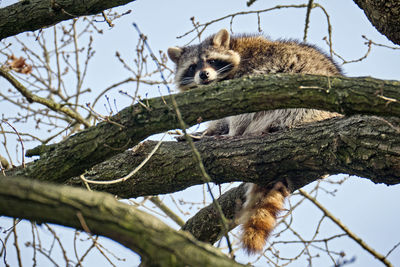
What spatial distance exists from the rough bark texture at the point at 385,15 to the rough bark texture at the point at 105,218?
2.55m

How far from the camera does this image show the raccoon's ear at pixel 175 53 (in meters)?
6.32

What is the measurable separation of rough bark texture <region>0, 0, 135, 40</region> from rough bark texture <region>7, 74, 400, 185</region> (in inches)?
43.4

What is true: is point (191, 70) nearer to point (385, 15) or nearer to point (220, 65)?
point (220, 65)

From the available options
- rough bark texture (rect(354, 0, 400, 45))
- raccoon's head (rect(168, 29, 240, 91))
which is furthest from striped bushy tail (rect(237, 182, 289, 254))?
raccoon's head (rect(168, 29, 240, 91))

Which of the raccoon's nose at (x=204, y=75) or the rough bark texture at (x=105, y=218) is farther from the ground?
the raccoon's nose at (x=204, y=75)

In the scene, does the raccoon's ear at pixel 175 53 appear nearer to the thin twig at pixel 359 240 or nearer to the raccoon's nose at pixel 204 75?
the raccoon's nose at pixel 204 75

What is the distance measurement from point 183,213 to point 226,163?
77.5 inches

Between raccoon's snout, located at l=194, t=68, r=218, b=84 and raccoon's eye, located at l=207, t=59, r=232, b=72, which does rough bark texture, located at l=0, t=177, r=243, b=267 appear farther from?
raccoon's eye, located at l=207, t=59, r=232, b=72

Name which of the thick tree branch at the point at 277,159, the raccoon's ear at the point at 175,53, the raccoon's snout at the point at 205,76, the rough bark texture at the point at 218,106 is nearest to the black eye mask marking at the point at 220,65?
the raccoon's snout at the point at 205,76

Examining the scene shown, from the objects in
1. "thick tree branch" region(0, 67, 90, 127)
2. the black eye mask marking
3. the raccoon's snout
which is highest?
the black eye mask marking

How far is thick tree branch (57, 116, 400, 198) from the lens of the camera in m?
3.09

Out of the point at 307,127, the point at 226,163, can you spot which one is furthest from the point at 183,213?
the point at 307,127

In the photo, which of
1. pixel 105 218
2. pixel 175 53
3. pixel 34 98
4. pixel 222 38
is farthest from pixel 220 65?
pixel 105 218

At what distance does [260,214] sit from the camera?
3768 mm
